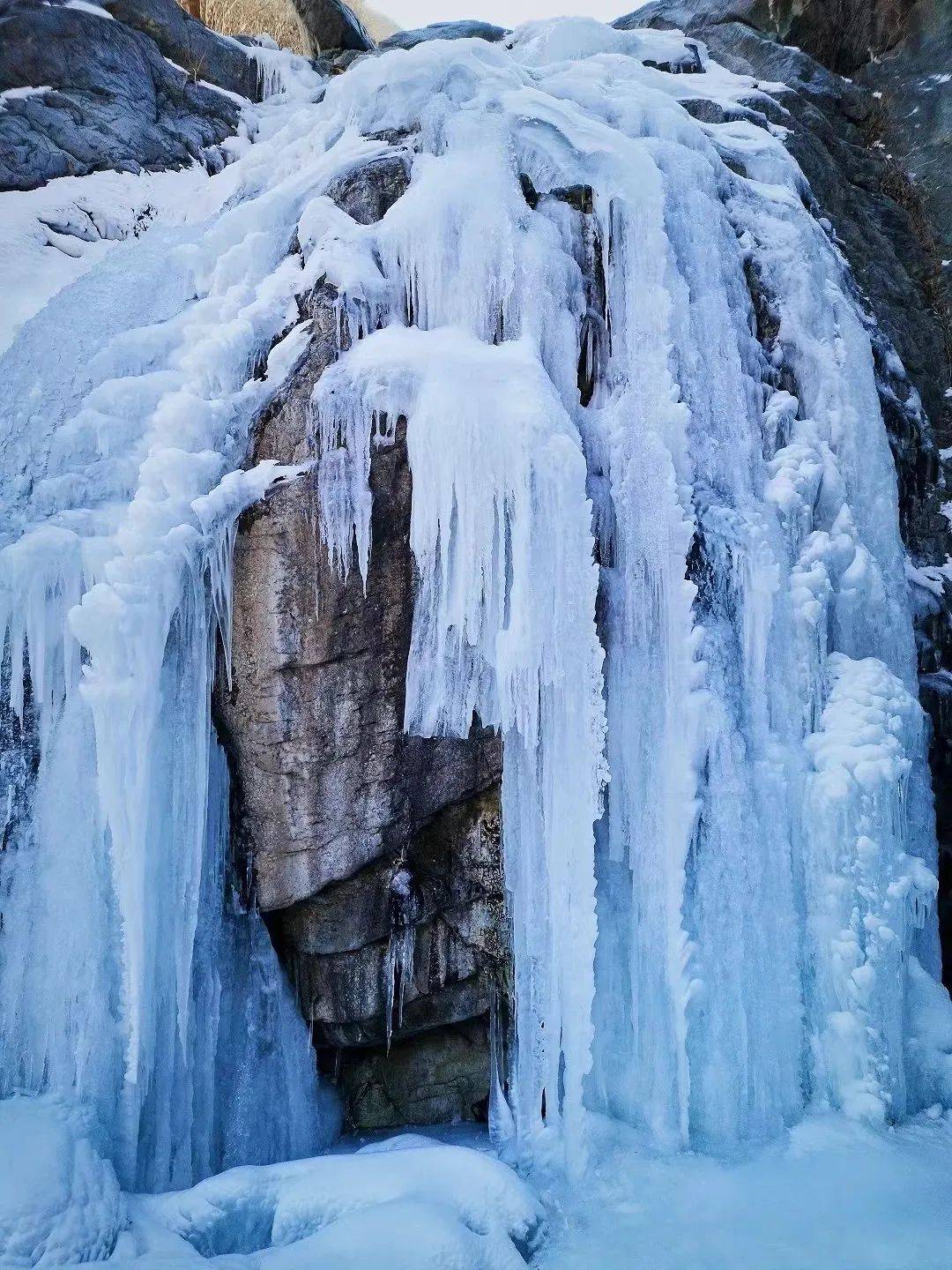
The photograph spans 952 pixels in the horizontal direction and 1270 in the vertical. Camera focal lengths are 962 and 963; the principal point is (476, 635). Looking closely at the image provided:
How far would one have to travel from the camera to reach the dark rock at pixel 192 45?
35.4 ft

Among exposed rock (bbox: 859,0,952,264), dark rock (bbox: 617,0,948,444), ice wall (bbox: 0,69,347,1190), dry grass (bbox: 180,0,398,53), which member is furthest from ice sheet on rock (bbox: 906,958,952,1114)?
dry grass (bbox: 180,0,398,53)

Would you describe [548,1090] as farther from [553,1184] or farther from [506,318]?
[506,318]

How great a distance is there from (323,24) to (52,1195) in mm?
13651

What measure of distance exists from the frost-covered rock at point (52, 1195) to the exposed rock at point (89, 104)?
8076 mm

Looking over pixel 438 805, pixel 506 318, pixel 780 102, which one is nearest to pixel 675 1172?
pixel 438 805

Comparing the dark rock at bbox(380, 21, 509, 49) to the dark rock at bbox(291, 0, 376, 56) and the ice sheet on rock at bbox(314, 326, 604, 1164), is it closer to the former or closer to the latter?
the dark rock at bbox(291, 0, 376, 56)

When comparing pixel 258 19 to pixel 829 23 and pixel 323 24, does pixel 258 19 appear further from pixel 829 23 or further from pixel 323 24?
pixel 829 23

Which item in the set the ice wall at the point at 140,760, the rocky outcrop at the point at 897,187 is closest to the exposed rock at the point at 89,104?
the ice wall at the point at 140,760

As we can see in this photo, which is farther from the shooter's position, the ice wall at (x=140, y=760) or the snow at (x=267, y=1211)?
the ice wall at (x=140, y=760)

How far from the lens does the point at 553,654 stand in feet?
16.8

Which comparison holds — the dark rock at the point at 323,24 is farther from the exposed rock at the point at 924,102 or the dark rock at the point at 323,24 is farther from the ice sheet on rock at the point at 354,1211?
the ice sheet on rock at the point at 354,1211

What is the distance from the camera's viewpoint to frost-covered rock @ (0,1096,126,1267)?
377 cm

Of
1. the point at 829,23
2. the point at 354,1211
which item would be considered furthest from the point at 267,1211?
the point at 829,23

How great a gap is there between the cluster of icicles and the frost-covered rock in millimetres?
441
